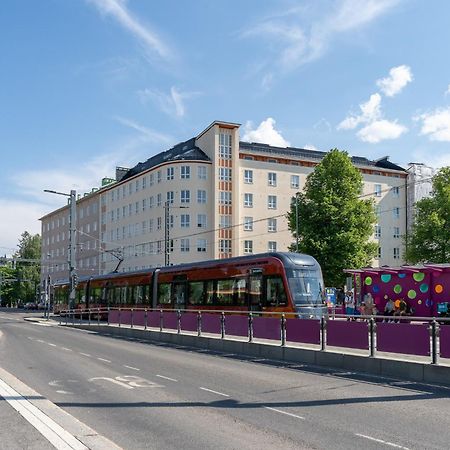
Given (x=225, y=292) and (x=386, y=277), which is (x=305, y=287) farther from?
(x=386, y=277)

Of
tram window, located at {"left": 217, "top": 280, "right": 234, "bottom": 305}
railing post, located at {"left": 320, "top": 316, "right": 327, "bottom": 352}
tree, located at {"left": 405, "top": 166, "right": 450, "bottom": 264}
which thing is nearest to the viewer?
railing post, located at {"left": 320, "top": 316, "right": 327, "bottom": 352}

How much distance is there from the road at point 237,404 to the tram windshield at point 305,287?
683 cm

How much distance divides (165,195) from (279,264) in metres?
46.3

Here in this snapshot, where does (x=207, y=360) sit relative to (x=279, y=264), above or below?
below

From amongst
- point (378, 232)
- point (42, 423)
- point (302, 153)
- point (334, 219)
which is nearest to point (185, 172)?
point (302, 153)

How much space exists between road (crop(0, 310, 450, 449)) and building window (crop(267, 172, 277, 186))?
55.5m

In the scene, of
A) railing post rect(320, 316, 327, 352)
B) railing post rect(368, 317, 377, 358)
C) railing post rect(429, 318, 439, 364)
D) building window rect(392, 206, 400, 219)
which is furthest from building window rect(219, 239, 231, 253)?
railing post rect(429, 318, 439, 364)

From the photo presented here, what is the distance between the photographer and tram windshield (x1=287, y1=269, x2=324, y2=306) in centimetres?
2259

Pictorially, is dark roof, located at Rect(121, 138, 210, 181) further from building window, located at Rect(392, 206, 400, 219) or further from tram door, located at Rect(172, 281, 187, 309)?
tram door, located at Rect(172, 281, 187, 309)

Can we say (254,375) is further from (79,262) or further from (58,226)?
(58,226)

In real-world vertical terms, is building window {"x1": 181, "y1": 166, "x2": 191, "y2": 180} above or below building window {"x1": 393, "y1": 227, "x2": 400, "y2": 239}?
above

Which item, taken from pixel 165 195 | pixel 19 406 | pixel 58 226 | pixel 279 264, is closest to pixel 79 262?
pixel 58 226

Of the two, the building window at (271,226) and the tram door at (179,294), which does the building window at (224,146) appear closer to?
the building window at (271,226)

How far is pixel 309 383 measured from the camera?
1173cm
